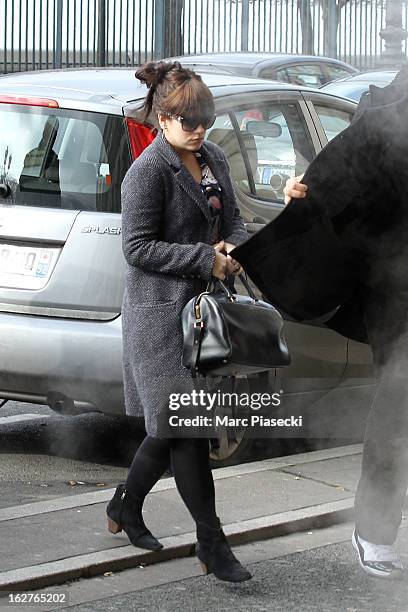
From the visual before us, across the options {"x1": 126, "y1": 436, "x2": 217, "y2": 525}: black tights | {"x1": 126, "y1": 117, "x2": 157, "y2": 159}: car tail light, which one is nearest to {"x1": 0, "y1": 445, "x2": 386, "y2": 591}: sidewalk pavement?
{"x1": 126, "y1": 436, "x2": 217, "y2": 525}: black tights

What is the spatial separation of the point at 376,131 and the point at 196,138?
2.04 ft

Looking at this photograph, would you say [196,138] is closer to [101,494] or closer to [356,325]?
[356,325]

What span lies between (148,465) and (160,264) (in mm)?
714

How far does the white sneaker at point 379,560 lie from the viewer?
439 centimetres

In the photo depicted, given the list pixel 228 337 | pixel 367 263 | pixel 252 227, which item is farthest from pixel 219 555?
pixel 252 227

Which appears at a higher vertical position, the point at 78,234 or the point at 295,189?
the point at 295,189

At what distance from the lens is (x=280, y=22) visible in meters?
24.8

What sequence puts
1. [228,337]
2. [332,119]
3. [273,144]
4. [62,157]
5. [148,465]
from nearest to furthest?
[228,337] < [148,465] < [62,157] < [273,144] < [332,119]

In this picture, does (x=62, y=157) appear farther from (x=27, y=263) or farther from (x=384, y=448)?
(x=384, y=448)

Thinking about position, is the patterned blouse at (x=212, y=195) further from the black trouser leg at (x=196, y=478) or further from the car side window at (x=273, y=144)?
the car side window at (x=273, y=144)

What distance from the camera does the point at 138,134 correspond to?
558 centimetres

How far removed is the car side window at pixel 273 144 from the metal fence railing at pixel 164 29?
45.7 feet

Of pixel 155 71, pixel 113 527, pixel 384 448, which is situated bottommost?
pixel 113 527

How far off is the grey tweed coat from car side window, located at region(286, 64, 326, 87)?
9808 mm
